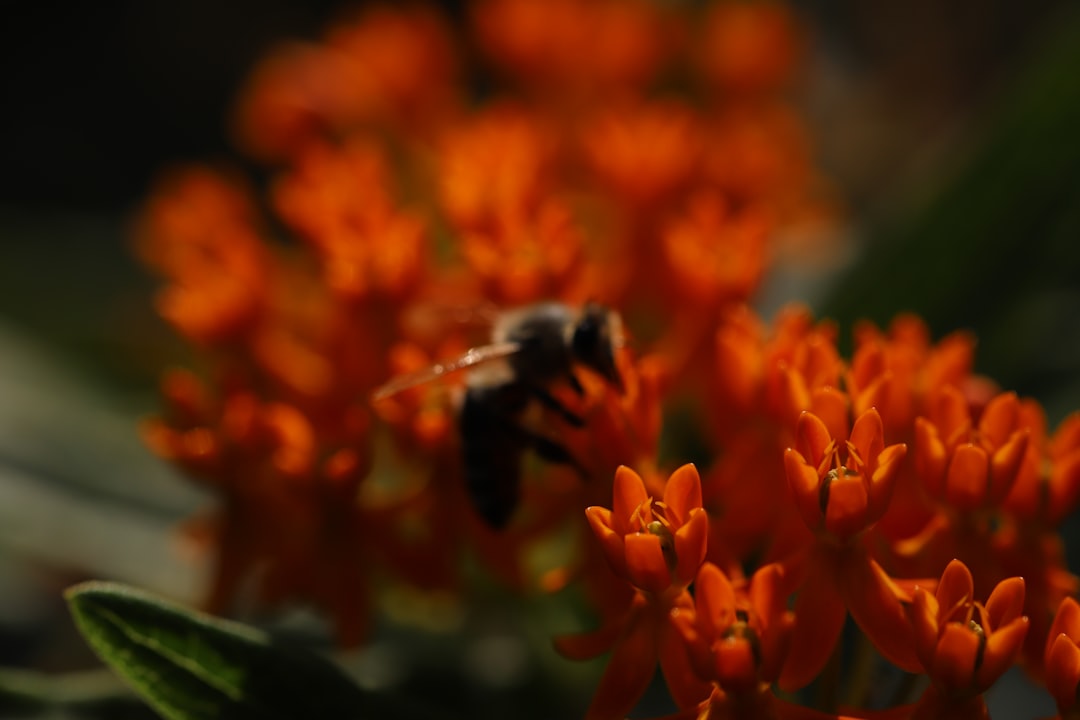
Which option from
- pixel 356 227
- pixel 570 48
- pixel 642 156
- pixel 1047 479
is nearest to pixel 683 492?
pixel 1047 479

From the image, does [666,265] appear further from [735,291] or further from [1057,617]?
[1057,617]

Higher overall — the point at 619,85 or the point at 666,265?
the point at 619,85

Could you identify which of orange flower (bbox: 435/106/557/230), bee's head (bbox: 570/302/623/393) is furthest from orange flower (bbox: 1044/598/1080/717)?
orange flower (bbox: 435/106/557/230)

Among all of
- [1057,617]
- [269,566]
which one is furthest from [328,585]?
[1057,617]

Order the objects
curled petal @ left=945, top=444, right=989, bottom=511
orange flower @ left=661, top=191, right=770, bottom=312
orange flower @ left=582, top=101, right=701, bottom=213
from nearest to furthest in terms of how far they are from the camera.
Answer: curled petal @ left=945, top=444, right=989, bottom=511 → orange flower @ left=661, top=191, right=770, bottom=312 → orange flower @ left=582, top=101, right=701, bottom=213

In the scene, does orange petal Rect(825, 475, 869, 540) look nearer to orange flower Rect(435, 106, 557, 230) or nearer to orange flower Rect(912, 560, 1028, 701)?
orange flower Rect(912, 560, 1028, 701)

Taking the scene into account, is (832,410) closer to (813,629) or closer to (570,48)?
(813,629)
